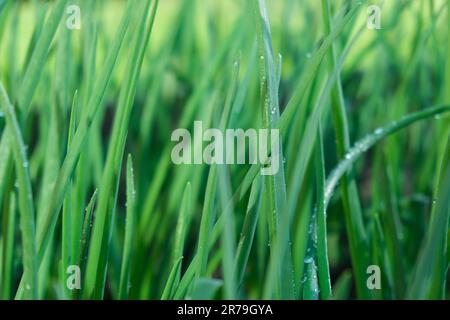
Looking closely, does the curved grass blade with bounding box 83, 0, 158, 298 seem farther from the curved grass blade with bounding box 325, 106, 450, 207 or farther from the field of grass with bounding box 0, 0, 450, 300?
the curved grass blade with bounding box 325, 106, 450, 207

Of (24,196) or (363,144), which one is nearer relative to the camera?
(24,196)

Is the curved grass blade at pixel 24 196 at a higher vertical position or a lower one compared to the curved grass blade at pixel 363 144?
lower

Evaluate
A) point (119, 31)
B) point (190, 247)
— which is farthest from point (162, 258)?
point (119, 31)

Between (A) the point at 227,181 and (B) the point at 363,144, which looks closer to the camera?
(A) the point at 227,181

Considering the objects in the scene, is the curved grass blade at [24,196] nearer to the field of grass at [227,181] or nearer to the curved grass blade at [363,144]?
the field of grass at [227,181]

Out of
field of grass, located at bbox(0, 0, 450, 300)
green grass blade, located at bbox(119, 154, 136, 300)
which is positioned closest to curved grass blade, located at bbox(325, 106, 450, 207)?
field of grass, located at bbox(0, 0, 450, 300)

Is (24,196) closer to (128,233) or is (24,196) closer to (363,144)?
(128,233)

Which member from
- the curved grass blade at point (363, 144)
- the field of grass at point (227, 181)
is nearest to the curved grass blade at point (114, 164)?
the field of grass at point (227, 181)

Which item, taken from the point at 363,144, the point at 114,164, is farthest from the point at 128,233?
the point at 363,144

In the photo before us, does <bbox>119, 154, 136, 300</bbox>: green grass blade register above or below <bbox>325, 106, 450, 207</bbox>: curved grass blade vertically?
below

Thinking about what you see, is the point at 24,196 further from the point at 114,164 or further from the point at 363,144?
the point at 363,144

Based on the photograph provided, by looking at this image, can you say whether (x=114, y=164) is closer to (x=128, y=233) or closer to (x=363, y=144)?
(x=128, y=233)
